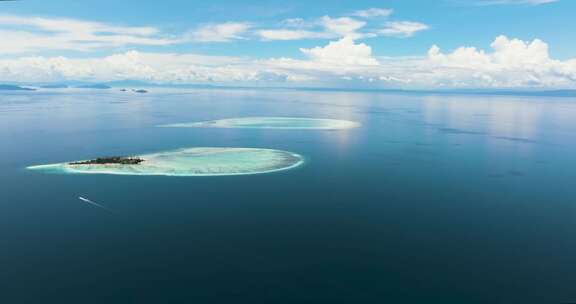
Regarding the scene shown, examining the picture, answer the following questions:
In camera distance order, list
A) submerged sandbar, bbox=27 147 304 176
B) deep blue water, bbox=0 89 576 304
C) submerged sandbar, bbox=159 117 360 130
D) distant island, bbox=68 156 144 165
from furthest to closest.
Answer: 1. submerged sandbar, bbox=159 117 360 130
2. distant island, bbox=68 156 144 165
3. submerged sandbar, bbox=27 147 304 176
4. deep blue water, bbox=0 89 576 304

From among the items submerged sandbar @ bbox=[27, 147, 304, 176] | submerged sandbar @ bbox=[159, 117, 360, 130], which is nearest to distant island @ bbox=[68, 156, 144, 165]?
submerged sandbar @ bbox=[27, 147, 304, 176]

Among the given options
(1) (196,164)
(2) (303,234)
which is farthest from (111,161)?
(2) (303,234)

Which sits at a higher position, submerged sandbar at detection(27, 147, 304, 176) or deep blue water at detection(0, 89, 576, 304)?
submerged sandbar at detection(27, 147, 304, 176)

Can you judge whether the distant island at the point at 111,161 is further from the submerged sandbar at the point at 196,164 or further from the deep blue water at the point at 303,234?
the deep blue water at the point at 303,234

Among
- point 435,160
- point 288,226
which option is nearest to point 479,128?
point 435,160

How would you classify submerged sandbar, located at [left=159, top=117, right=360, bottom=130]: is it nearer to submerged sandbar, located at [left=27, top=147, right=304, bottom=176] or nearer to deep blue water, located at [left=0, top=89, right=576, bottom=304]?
submerged sandbar, located at [left=27, top=147, right=304, bottom=176]

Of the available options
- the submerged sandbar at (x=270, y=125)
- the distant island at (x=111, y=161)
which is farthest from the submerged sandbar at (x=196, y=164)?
the submerged sandbar at (x=270, y=125)

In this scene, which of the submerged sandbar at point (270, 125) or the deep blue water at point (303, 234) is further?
the submerged sandbar at point (270, 125)

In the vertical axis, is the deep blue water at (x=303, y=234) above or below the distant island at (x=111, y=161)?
below

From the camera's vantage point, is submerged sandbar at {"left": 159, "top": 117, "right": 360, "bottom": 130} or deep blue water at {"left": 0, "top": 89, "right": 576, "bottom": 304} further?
submerged sandbar at {"left": 159, "top": 117, "right": 360, "bottom": 130}
